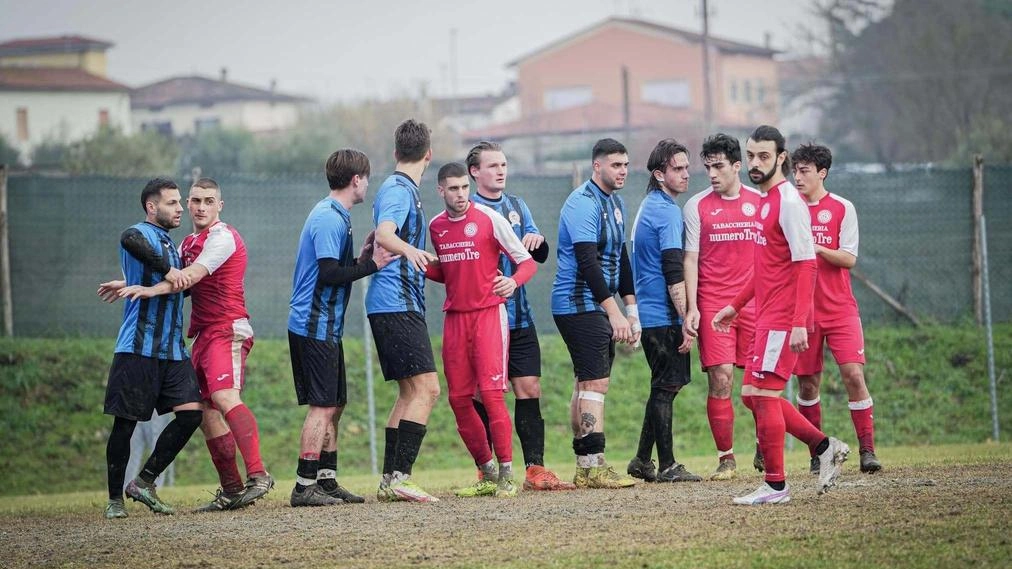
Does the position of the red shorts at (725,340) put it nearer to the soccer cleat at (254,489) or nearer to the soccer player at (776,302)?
the soccer player at (776,302)

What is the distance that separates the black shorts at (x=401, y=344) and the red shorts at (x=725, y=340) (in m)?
2.21

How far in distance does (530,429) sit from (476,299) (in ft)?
3.75

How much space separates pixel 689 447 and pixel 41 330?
355 inches

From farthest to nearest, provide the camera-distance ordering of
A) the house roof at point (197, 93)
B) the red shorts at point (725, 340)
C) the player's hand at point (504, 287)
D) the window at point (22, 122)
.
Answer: the house roof at point (197, 93)
the window at point (22, 122)
the red shorts at point (725, 340)
the player's hand at point (504, 287)

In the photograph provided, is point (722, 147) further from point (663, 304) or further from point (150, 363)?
point (150, 363)

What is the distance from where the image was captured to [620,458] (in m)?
15.8

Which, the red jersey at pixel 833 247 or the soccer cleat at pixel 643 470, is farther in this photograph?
the soccer cleat at pixel 643 470

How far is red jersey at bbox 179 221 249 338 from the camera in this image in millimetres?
9117

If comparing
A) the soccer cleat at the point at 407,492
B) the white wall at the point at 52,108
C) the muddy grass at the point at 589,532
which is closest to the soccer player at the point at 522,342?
the muddy grass at the point at 589,532

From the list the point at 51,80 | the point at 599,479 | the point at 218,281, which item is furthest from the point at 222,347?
the point at 51,80

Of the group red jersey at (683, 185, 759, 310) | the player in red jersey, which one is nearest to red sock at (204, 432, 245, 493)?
the player in red jersey

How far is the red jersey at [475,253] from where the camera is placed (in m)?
9.08

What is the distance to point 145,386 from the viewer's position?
8.88 metres

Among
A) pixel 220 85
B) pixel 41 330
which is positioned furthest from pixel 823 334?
pixel 220 85
